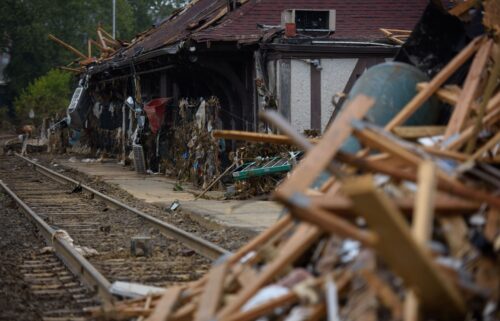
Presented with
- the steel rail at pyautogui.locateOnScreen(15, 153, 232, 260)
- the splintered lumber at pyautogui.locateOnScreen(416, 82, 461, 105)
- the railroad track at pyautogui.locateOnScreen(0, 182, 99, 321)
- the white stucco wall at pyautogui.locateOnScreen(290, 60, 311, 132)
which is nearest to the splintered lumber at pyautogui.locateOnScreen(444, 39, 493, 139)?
the splintered lumber at pyautogui.locateOnScreen(416, 82, 461, 105)

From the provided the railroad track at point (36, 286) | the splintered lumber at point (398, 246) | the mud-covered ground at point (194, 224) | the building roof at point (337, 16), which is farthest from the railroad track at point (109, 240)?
the building roof at point (337, 16)

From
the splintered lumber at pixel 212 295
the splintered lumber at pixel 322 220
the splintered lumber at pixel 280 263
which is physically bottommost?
the splintered lumber at pixel 212 295

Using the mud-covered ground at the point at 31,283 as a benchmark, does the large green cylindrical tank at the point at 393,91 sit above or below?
above

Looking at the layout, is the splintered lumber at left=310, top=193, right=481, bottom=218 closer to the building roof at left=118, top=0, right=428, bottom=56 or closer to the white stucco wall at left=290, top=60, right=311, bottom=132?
the white stucco wall at left=290, top=60, right=311, bottom=132

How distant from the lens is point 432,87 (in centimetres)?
866

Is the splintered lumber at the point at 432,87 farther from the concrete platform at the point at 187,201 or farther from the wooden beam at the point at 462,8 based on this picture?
the concrete platform at the point at 187,201

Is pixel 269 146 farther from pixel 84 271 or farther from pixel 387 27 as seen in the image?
pixel 84 271

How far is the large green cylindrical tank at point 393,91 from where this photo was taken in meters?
9.41

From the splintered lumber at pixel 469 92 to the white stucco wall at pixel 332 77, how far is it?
49.8 feet

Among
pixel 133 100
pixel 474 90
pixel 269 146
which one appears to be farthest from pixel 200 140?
pixel 474 90

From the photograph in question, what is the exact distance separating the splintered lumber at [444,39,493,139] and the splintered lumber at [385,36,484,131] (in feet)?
0.29

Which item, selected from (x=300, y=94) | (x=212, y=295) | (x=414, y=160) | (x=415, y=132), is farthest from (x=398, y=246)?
(x=300, y=94)

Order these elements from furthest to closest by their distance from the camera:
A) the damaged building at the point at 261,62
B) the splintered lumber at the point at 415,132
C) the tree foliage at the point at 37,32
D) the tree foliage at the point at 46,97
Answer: the tree foliage at the point at 37,32
the tree foliage at the point at 46,97
the damaged building at the point at 261,62
the splintered lumber at the point at 415,132

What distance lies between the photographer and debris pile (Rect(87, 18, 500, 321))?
206 inches
